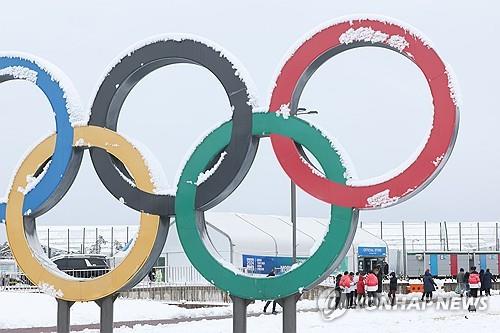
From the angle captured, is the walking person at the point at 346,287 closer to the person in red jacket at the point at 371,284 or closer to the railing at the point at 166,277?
the person in red jacket at the point at 371,284

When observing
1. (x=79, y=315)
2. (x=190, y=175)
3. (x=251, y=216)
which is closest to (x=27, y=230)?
(x=190, y=175)

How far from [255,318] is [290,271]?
37.6 ft

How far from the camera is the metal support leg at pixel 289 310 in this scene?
1236 centimetres

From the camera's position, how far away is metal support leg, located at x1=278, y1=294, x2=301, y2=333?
12.4m

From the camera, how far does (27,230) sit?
14.0 meters

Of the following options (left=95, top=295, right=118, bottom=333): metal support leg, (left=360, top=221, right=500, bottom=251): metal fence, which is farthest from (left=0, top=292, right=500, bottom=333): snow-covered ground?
(left=360, top=221, right=500, bottom=251): metal fence

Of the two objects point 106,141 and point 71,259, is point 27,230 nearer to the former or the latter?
point 106,141

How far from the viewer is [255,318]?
918 inches

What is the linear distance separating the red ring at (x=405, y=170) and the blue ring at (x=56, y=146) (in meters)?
3.54

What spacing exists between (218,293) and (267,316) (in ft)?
22.9

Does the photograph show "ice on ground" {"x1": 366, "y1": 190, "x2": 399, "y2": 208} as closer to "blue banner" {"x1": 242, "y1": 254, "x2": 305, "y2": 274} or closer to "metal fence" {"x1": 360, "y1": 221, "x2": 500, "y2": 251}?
"blue banner" {"x1": 242, "y1": 254, "x2": 305, "y2": 274}

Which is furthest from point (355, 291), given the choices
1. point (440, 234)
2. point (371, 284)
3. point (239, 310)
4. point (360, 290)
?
point (440, 234)

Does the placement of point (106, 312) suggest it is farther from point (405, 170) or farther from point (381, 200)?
point (405, 170)

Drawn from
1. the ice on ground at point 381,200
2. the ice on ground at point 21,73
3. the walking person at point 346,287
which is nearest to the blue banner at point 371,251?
the walking person at point 346,287
